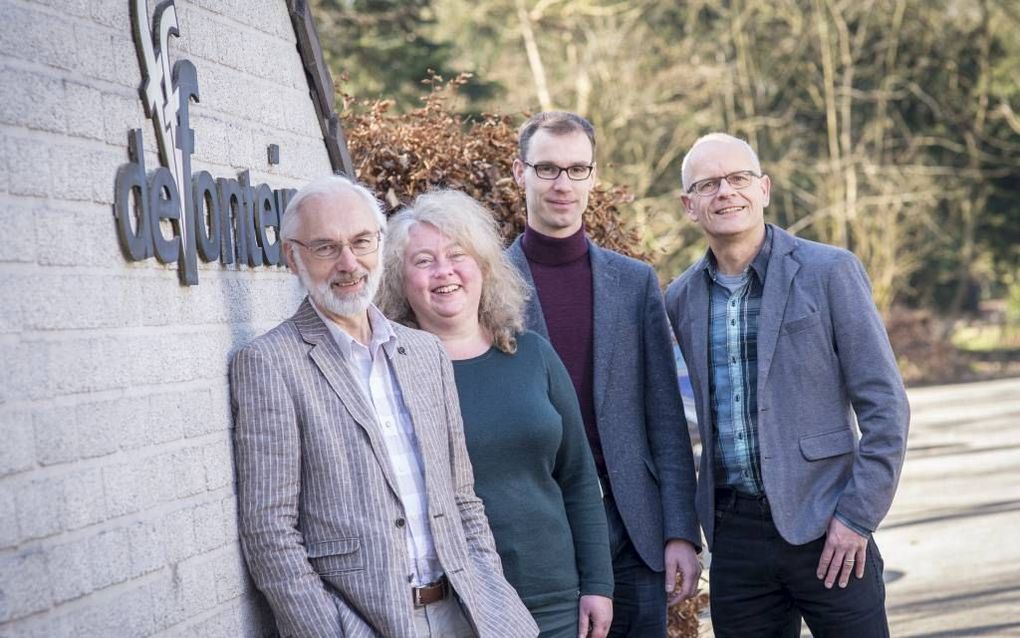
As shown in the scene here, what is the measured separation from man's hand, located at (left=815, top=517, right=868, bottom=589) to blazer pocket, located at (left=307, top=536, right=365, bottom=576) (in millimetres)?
1537

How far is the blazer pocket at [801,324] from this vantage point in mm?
3945

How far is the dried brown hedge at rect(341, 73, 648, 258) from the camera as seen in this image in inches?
215

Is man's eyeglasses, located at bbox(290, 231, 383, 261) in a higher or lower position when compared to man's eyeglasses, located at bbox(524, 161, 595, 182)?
lower

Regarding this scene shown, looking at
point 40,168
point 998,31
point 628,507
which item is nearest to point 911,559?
point 628,507

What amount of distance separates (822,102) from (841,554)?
22254mm

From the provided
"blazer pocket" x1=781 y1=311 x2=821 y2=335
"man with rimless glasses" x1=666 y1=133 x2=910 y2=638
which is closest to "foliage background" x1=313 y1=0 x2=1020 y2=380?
"man with rimless glasses" x1=666 y1=133 x2=910 y2=638

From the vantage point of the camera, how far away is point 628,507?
13.5 ft

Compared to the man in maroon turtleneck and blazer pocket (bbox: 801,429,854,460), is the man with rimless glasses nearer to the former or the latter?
blazer pocket (bbox: 801,429,854,460)

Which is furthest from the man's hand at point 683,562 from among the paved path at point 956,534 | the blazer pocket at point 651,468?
the paved path at point 956,534

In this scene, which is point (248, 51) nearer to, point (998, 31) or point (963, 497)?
point (963, 497)

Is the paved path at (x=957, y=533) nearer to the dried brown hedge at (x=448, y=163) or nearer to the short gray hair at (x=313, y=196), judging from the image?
the dried brown hedge at (x=448, y=163)

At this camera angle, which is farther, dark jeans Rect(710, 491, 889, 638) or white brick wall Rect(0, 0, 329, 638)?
dark jeans Rect(710, 491, 889, 638)

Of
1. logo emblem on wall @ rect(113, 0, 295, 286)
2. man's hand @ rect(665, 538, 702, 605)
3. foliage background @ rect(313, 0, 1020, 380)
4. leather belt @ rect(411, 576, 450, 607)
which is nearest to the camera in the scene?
logo emblem on wall @ rect(113, 0, 295, 286)

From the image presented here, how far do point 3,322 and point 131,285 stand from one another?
0.48 metres
